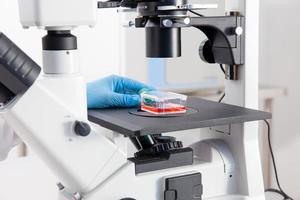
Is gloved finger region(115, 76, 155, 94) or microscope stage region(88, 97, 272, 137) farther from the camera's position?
gloved finger region(115, 76, 155, 94)

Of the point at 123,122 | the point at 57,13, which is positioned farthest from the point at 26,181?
the point at 57,13

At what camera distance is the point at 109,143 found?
80cm

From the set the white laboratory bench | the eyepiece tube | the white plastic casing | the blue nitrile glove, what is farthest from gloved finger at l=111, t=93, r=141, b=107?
the white laboratory bench

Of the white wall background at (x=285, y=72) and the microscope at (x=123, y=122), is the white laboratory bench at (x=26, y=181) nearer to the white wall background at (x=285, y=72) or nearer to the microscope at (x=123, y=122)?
the microscope at (x=123, y=122)

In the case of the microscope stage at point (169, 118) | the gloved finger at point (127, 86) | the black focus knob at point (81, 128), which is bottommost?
the microscope stage at point (169, 118)

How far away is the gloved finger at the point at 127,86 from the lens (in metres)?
1.03

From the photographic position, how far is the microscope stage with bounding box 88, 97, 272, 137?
78 centimetres

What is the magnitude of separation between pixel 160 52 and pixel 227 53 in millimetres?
189

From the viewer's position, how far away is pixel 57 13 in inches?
27.9

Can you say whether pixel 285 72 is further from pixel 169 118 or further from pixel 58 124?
pixel 58 124

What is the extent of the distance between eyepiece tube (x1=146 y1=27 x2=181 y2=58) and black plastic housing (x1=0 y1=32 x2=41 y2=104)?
0.25m

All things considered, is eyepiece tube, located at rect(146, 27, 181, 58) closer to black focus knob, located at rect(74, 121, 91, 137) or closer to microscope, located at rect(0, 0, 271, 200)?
microscope, located at rect(0, 0, 271, 200)

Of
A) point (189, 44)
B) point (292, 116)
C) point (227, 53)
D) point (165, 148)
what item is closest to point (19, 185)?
point (165, 148)

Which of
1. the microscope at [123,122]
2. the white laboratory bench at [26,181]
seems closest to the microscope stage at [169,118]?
the microscope at [123,122]
